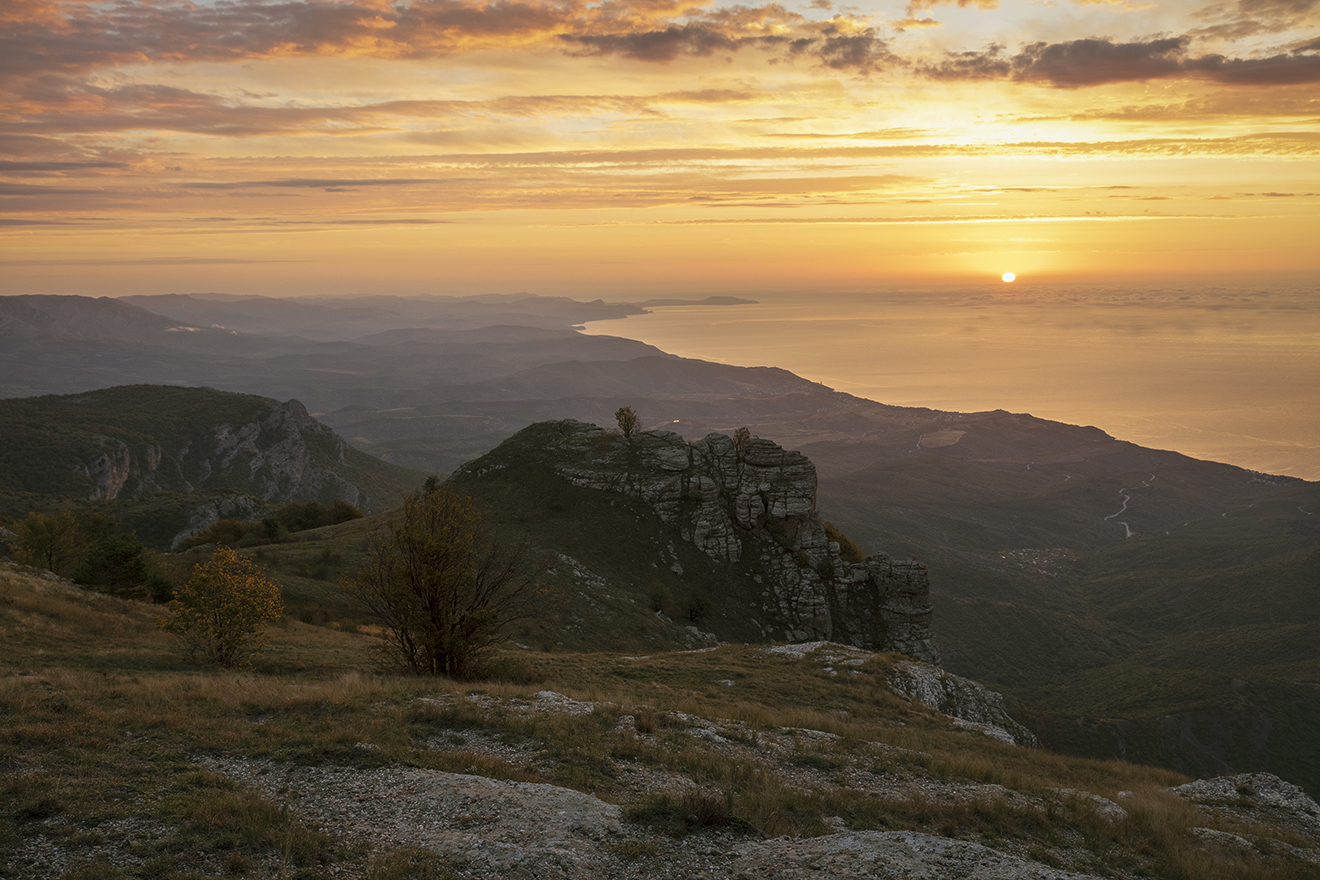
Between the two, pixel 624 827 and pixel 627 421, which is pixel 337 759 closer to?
pixel 624 827

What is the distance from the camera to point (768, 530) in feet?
190

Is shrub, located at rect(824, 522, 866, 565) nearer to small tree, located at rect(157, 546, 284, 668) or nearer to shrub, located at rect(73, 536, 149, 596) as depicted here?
small tree, located at rect(157, 546, 284, 668)

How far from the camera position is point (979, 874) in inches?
452

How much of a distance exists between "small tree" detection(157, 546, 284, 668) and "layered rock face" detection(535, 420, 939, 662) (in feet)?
119

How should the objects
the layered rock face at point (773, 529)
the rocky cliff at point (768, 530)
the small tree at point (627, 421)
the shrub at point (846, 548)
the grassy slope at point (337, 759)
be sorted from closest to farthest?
1. the grassy slope at point (337, 759)
2. the rocky cliff at point (768, 530)
3. the layered rock face at point (773, 529)
4. the shrub at point (846, 548)
5. the small tree at point (627, 421)

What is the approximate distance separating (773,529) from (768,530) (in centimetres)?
42

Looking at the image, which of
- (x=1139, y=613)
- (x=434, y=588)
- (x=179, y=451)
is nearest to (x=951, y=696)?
(x=434, y=588)

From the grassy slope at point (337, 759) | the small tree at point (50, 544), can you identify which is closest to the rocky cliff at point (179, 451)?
the small tree at point (50, 544)

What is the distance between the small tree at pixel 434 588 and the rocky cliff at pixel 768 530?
31.1 metres

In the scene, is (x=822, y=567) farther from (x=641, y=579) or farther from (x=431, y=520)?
(x=431, y=520)

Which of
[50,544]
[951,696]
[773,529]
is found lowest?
[951,696]

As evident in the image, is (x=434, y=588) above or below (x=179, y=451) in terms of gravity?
above

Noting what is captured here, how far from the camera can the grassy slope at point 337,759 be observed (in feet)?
33.7

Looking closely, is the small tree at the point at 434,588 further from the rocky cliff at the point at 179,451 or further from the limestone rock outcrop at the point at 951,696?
the rocky cliff at the point at 179,451
